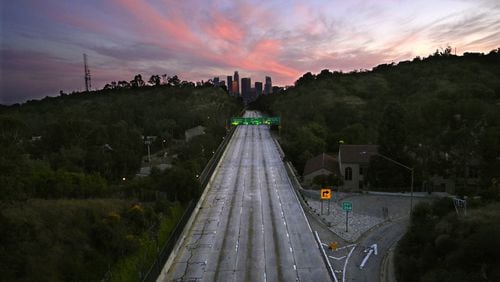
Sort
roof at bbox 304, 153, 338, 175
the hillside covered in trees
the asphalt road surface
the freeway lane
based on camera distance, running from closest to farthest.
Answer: the hillside covered in trees → the asphalt road surface → the freeway lane → roof at bbox 304, 153, 338, 175

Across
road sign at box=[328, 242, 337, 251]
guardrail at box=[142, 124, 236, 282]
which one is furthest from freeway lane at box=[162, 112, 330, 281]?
road sign at box=[328, 242, 337, 251]

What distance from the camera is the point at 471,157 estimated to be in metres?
40.7

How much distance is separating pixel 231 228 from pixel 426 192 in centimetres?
2462

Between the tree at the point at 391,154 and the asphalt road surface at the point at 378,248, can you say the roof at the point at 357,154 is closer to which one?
the tree at the point at 391,154

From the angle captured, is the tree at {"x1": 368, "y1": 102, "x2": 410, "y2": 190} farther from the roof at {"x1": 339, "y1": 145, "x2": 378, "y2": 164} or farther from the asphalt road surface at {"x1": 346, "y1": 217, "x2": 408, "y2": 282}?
the asphalt road surface at {"x1": 346, "y1": 217, "x2": 408, "y2": 282}

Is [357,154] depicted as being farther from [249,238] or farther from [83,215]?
[83,215]

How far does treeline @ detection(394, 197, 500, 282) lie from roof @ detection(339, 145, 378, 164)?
20.9m

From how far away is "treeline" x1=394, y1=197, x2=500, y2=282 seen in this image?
17.9 metres

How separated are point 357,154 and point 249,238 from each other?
25097 millimetres

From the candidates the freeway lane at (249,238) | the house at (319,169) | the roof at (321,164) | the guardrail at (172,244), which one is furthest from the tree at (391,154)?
the guardrail at (172,244)

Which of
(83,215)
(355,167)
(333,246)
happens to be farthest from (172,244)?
(355,167)

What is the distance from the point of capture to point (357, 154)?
48938 millimetres

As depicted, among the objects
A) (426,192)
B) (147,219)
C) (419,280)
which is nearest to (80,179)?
(147,219)

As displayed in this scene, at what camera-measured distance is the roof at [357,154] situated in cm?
4814
